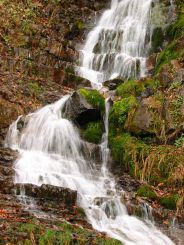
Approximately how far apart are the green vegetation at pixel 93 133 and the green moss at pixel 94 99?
1.83 feet

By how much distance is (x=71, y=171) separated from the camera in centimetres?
1091

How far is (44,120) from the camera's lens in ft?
41.3

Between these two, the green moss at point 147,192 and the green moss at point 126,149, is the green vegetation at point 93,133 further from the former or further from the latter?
the green moss at point 147,192

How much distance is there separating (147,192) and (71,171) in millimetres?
2084

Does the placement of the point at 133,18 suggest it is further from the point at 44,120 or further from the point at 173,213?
the point at 173,213

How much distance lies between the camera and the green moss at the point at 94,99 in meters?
12.4

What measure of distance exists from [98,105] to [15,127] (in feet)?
8.18

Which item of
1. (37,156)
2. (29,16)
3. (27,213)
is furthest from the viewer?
(29,16)

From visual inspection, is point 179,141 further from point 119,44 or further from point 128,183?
point 119,44

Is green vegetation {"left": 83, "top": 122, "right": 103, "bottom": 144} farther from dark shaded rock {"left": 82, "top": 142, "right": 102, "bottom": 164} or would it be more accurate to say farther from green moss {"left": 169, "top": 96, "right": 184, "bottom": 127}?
green moss {"left": 169, "top": 96, "right": 184, "bottom": 127}

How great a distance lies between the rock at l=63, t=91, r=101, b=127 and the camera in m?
12.3

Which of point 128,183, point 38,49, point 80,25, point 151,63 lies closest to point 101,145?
point 128,183

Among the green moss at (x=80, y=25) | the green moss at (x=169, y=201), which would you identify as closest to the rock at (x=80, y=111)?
the green moss at (x=169, y=201)

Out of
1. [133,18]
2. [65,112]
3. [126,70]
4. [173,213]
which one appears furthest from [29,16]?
[173,213]
